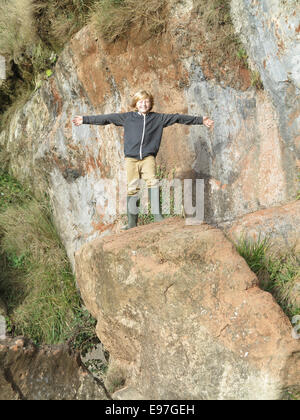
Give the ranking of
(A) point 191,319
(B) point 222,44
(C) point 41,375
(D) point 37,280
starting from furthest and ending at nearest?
(D) point 37,280 < (B) point 222,44 < (C) point 41,375 < (A) point 191,319

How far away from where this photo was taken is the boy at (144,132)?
16.5 ft

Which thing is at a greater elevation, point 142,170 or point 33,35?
point 33,35

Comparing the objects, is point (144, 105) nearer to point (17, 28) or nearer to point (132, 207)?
point (132, 207)

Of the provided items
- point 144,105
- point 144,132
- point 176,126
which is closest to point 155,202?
point 144,132

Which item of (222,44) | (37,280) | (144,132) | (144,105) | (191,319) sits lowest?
(37,280)

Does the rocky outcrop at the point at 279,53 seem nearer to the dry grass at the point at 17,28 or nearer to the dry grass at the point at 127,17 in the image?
the dry grass at the point at 127,17

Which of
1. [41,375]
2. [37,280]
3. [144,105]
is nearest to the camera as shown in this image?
[41,375]

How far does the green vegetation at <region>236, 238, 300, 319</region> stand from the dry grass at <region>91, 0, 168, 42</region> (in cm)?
315

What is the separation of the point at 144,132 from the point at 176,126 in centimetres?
139

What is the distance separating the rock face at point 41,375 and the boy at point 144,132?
1.81 metres

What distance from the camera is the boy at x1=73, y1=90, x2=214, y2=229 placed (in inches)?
198

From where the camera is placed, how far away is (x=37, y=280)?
7.03 m

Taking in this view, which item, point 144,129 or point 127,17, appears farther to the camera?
point 127,17

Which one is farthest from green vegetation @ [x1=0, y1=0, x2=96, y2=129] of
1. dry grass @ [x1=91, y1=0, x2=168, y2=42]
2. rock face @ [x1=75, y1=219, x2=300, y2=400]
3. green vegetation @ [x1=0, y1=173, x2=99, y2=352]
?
rock face @ [x1=75, y1=219, x2=300, y2=400]
